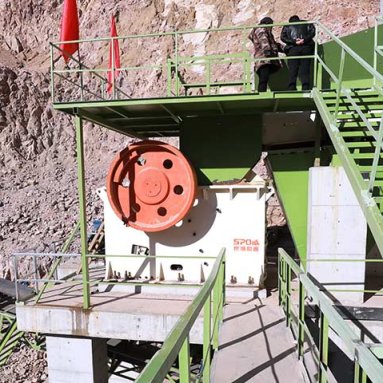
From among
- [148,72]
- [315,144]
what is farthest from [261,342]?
[148,72]

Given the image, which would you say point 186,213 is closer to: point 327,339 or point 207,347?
point 207,347

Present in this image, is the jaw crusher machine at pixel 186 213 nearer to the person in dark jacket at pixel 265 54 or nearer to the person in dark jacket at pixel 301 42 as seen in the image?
the person in dark jacket at pixel 265 54

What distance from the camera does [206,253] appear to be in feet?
21.4

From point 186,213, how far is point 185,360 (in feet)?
14.0

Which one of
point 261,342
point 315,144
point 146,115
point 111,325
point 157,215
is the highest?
point 146,115

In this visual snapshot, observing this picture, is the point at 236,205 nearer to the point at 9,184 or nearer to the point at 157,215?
the point at 157,215

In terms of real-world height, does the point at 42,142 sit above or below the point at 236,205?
above

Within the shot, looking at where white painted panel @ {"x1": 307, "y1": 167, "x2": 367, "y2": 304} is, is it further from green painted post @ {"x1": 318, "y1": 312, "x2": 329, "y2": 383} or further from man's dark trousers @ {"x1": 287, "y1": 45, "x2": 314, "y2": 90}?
green painted post @ {"x1": 318, "y1": 312, "x2": 329, "y2": 383}

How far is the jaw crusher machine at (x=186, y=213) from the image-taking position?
6.32 meters

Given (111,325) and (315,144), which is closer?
(111,325)

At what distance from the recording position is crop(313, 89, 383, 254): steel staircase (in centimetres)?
300

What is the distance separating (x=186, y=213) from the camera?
6184 millimetres

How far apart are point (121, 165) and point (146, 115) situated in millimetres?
1025

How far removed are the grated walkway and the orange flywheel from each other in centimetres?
205
